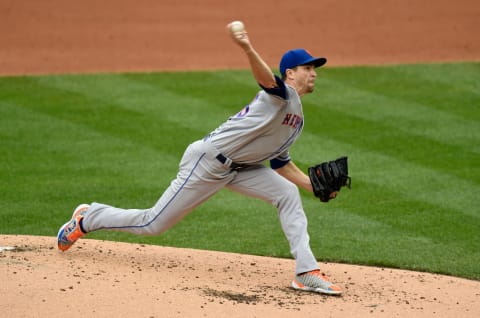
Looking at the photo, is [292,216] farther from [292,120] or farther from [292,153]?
[292,153]

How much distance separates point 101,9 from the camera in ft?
51.4

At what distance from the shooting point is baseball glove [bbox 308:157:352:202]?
6.10 m

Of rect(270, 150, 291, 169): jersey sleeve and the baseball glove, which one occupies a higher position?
rect(270, 150, 291, 169): jersey sleeve

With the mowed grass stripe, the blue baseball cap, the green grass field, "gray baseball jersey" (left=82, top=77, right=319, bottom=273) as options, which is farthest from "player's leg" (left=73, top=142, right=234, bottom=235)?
the mowed grass stripe

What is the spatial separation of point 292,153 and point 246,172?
3.94m

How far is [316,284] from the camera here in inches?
231

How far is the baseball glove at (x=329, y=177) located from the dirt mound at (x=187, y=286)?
700mm

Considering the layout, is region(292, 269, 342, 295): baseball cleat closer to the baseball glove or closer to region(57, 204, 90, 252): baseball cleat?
the baseball glove

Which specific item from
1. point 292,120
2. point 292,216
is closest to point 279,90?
point 292,120

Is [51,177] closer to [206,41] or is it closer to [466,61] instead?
[206,41]

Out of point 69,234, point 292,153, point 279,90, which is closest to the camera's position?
point 279,90

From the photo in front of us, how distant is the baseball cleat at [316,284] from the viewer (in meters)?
5.85

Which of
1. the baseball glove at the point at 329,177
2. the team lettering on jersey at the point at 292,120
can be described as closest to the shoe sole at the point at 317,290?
Answer: the baseball glove at the point at 329,177

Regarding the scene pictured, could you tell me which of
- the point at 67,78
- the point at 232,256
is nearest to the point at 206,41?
the point at 67,78
